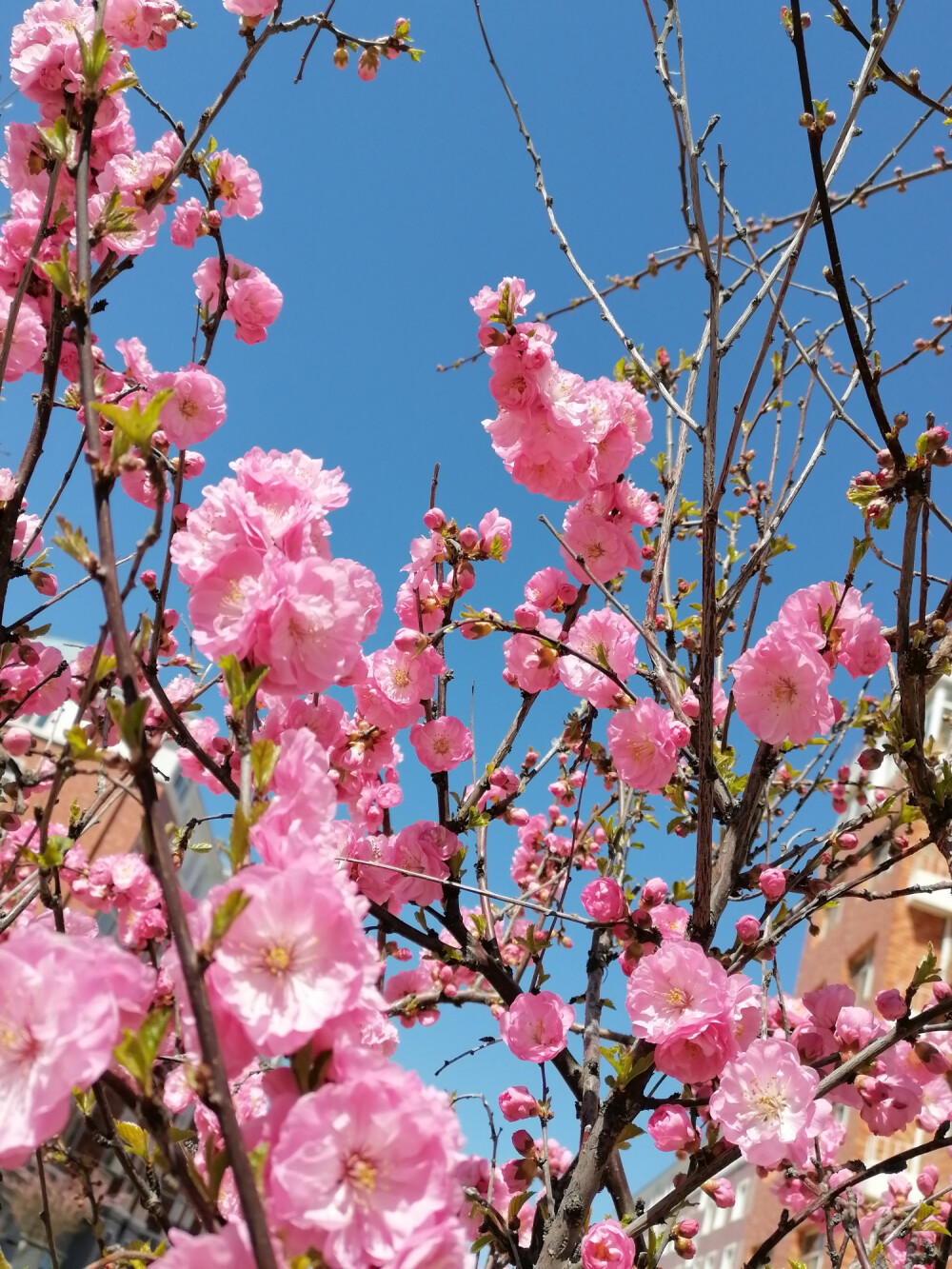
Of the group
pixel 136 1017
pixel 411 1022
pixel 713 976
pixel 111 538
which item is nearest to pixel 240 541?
pixel 111 538

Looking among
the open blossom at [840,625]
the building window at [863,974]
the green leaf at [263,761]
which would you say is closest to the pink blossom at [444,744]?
the open blossom at [840,625]

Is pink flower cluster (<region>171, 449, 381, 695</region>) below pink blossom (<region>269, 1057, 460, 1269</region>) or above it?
above

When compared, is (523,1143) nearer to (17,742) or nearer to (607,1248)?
(607,1248)

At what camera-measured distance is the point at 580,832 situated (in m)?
3.18

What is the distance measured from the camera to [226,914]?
88 centimetres

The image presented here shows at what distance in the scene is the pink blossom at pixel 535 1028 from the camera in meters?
2.31

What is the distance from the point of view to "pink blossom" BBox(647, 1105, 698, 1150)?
7.77 ft

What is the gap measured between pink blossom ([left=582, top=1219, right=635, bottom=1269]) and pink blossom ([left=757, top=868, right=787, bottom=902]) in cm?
80

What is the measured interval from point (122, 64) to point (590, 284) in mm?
1421

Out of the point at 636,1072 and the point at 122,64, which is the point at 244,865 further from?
the point at 122,64

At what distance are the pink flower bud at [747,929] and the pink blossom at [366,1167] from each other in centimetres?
146

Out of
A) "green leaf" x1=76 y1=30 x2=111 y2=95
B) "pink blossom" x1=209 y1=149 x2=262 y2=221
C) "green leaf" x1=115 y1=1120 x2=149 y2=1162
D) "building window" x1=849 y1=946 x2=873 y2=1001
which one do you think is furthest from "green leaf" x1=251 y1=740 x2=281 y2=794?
"building window" x1=849 y1=946 x2=873 y2=1001

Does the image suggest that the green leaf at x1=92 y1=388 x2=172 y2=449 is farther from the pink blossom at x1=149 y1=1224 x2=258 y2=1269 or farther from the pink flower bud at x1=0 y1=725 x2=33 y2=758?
the pink flower bud at x1=0 y1=725 x2=33 y2=758

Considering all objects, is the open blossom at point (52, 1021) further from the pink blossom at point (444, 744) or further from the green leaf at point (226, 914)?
the pink blossom at point (444, 744)
